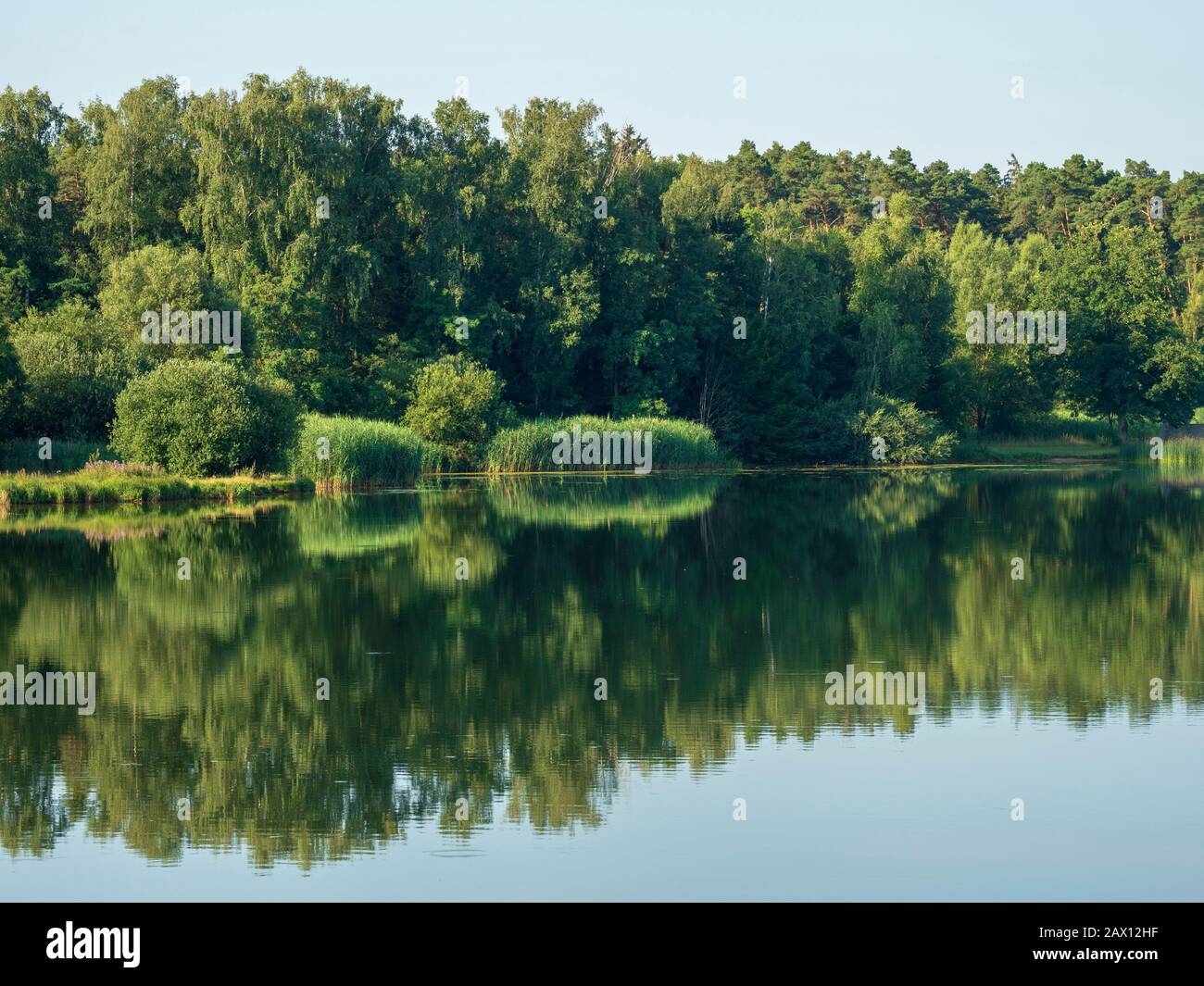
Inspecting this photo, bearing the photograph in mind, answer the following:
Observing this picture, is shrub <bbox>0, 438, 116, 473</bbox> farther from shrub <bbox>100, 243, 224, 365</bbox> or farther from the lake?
the lake

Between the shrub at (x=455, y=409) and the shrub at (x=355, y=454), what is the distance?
6652mm

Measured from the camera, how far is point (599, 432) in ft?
225

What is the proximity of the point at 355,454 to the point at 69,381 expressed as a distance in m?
9.84

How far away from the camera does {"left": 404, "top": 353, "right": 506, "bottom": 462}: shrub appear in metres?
65.7

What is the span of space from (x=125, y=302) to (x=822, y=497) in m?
28.7

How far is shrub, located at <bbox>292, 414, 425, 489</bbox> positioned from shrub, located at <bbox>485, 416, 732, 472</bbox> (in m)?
8.19

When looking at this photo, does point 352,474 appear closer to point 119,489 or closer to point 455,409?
point 119,489

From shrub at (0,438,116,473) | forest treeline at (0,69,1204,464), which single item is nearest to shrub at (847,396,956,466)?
forest treeline at (0,69,1204,464)

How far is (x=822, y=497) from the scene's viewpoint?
50.8m

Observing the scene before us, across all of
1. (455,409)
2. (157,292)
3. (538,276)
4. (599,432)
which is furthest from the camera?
(538,276)

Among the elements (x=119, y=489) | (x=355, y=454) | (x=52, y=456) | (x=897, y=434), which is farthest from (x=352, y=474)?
(x=897, y=434)

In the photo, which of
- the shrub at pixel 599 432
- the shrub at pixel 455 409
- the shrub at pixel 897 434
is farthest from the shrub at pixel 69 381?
the shrub at pixel 897 434
